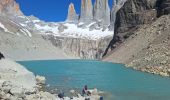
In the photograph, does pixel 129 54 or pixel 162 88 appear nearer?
pixel 162 88

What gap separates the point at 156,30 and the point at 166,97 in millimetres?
84760

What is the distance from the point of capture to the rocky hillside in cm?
8981

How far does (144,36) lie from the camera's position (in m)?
133

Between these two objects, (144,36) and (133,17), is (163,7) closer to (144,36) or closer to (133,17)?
(144,36)

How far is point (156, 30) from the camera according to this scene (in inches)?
5054

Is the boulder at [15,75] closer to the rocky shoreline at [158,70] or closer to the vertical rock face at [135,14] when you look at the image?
the rocky shoreline at [158,70]

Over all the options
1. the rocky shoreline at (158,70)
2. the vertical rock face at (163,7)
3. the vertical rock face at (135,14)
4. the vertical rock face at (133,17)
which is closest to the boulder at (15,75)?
the rocky shoreline at (158,70)

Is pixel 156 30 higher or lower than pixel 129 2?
lower

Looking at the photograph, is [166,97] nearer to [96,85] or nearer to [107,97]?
[107,97]

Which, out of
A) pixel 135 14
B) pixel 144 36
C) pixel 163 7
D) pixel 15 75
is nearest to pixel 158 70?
pixel 15 75

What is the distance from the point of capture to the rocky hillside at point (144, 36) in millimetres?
89812

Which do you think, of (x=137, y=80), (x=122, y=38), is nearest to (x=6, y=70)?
(x=137, y=80)

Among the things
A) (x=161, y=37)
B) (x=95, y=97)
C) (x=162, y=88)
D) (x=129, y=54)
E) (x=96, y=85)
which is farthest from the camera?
(x=129, y=54)

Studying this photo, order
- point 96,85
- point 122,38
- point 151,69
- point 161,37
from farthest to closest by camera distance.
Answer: point 122,38 < point 161,37 < point 151,69 < point 96,85
